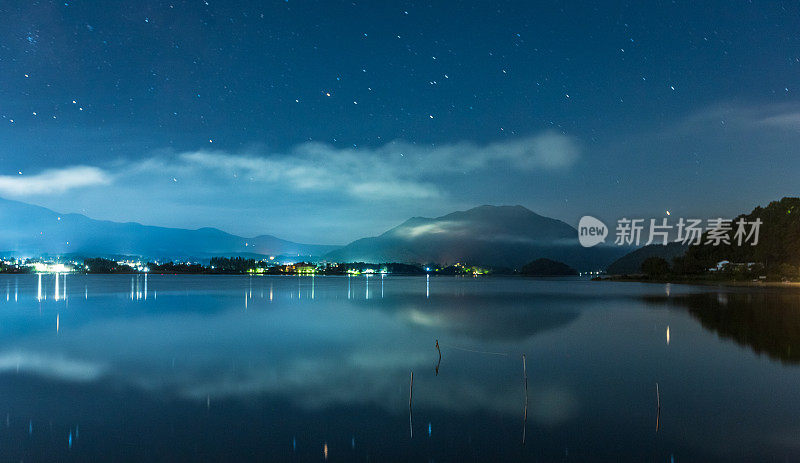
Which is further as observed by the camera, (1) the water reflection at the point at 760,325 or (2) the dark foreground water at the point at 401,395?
(1) the water reflection at the point at 760,325

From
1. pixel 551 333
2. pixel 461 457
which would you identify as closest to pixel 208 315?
pixel 551 333

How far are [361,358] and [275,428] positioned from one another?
11777 millimetres

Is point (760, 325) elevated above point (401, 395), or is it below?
below

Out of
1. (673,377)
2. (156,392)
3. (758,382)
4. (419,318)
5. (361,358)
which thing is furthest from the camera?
(419,318)

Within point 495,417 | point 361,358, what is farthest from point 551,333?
point 495,417

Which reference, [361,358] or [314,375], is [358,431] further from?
[361,358]

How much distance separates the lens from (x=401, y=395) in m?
17.2

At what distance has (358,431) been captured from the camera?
43.4ft

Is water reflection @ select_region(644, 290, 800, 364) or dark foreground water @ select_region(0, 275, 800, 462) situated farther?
water reflection @ select_region(644, 290, 800, 364)

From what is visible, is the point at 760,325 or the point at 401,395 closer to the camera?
the point at 401,395

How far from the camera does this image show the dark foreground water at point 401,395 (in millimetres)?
12070

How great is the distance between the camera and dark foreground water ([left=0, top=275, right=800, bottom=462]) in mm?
12070

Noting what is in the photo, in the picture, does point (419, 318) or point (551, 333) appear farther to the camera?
point (419, 318)

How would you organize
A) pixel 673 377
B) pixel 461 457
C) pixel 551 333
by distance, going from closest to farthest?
1. pixel 461 457
2. pixel 673 377
3. pixel 551 333
